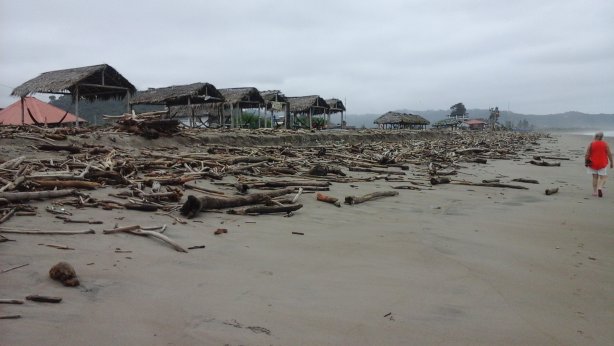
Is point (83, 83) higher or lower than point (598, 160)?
higher

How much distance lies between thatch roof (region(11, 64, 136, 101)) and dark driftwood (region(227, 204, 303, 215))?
655 inches

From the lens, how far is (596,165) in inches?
352

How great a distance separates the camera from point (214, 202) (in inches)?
204

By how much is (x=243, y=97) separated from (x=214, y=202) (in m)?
24.1

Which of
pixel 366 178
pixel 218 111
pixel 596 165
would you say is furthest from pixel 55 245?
pixel 218 111

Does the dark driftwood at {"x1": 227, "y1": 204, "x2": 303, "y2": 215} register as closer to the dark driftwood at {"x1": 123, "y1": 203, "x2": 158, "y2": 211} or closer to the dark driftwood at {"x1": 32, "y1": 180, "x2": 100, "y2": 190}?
the dark driftwood at {"x1": 123, "y1": 203, "x2": 158, "y2": 211}

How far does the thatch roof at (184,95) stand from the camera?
78.3ft

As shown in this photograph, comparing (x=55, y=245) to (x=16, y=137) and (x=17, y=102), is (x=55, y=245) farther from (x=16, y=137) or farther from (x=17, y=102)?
(x=17, y=102)

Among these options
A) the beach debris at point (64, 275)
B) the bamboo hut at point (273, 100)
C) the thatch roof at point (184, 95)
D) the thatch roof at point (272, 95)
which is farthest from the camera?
the thatch roof at point (272, 95)

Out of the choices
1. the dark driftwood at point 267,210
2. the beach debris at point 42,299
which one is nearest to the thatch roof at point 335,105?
the dark driftwood at point 267,210

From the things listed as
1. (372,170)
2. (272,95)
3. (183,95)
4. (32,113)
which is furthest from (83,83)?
(272,95)

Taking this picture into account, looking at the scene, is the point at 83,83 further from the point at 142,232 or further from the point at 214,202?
the point at 142,232

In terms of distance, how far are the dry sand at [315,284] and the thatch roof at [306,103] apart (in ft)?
99.1

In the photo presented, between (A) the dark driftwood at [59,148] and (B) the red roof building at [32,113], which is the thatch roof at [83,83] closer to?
(B) the red roof building at [32,113]
